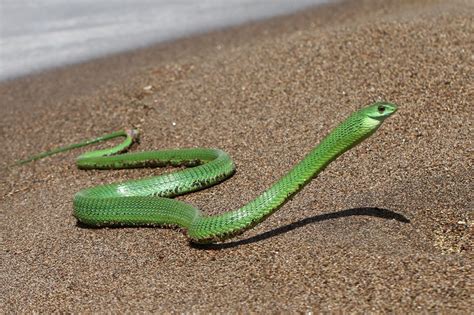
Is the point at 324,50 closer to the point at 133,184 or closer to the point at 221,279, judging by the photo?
the point at 133,184

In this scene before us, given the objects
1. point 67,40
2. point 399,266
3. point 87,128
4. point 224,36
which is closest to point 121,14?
point 67,40

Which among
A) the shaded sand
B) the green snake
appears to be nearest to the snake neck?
the green snake

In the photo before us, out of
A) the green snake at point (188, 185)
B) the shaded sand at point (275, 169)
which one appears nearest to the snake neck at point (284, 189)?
the green snake at point (188, 185)

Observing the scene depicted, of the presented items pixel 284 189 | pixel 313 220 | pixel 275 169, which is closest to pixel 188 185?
pixel 275 169

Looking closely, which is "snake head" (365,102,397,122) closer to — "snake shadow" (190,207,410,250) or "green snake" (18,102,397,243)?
"green snake" (18,102,397,243)

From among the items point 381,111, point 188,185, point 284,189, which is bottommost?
point 188,185

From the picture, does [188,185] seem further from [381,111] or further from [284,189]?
[381,111]

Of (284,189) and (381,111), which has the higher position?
(381,111)

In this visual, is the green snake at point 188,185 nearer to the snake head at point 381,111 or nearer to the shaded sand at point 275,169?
the snake head at point 381,111
